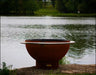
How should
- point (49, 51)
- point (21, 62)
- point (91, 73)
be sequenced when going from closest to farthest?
point (91, 73), point (49, 51), point (21, 62)

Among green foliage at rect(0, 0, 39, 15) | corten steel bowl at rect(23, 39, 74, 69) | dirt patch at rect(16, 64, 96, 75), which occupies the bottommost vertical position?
green foliage at rect(0, 0, 39, 15)

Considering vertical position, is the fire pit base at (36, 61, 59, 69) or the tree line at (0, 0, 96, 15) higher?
the fire pit base at (36, 61, 59, 69)

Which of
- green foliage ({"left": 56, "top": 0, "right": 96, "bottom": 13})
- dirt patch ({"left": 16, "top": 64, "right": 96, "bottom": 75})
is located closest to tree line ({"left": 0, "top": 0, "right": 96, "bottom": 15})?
green foliage ({"left": 56, "top": 0, "right": 96, "bottom": 13})

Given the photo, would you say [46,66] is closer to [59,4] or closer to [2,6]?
[2,6]

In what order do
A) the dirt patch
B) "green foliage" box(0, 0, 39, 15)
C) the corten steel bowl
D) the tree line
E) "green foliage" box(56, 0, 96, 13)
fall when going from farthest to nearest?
"green foliage" box(0, 0, 39, 15)
the tree line
"green foliage" box(56, 0, 96, 13)
the corten steel bowl
the dirt patch

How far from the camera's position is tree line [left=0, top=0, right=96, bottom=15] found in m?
103

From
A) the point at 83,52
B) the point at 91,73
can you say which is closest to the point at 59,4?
the point at 83,52

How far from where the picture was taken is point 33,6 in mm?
121000

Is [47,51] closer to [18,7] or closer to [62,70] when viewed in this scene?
[62,70]

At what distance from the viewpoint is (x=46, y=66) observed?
8.75 m

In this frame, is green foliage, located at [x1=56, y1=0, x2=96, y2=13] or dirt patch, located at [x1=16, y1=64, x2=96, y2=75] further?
green foliage, located at [x1=56, y1=0, x2=96, y2=13]

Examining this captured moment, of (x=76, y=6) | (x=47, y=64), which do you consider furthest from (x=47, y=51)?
(x=76, y=6)

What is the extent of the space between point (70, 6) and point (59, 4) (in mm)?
10707

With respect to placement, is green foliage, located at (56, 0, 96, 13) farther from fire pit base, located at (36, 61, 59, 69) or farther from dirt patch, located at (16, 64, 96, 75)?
fire pit base, located at (36, 61, 59, 69)
